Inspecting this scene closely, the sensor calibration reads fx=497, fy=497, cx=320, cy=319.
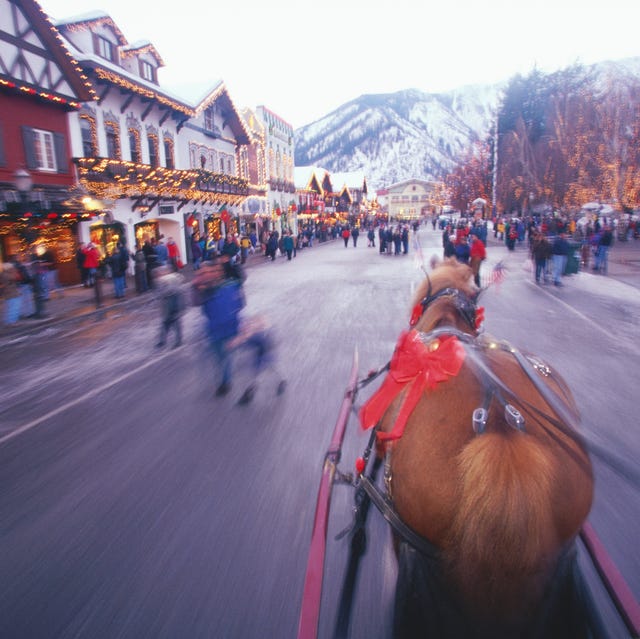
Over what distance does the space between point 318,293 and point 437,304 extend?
38.4 feet

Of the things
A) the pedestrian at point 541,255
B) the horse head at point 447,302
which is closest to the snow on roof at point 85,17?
the pedestrian at point 541,255

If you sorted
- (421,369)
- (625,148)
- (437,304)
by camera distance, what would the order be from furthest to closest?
(625,148) < (437,304) < (421,369)

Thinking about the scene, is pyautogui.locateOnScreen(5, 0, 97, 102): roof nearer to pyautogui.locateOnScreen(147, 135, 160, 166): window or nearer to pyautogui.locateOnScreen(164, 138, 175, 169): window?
pyautogui.locateOnScreen(147, 135, 160, 166): window

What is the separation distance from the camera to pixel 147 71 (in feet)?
80.3

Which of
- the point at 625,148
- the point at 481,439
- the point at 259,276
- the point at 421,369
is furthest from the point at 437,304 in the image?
the point at 625,148

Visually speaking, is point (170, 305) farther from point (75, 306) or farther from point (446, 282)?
point (75, 306)

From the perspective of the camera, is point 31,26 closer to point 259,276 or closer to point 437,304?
point 259,276

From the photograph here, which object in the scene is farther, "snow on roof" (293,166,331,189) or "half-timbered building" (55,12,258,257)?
"snow on roof" (293,166,331,189)

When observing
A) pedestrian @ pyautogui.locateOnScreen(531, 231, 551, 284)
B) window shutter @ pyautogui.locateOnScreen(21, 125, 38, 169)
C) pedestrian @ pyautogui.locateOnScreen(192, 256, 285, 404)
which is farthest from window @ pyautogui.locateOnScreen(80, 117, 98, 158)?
pedestrian @ pyautogui.locateOnScreen(531, 231, 551, 284)

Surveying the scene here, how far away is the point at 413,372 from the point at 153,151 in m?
24.8

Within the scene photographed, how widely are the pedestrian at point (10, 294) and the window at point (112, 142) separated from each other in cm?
1059

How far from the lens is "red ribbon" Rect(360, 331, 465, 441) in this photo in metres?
2.42

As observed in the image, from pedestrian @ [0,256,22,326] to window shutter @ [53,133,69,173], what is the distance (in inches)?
279

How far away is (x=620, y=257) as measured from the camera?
24.5m
